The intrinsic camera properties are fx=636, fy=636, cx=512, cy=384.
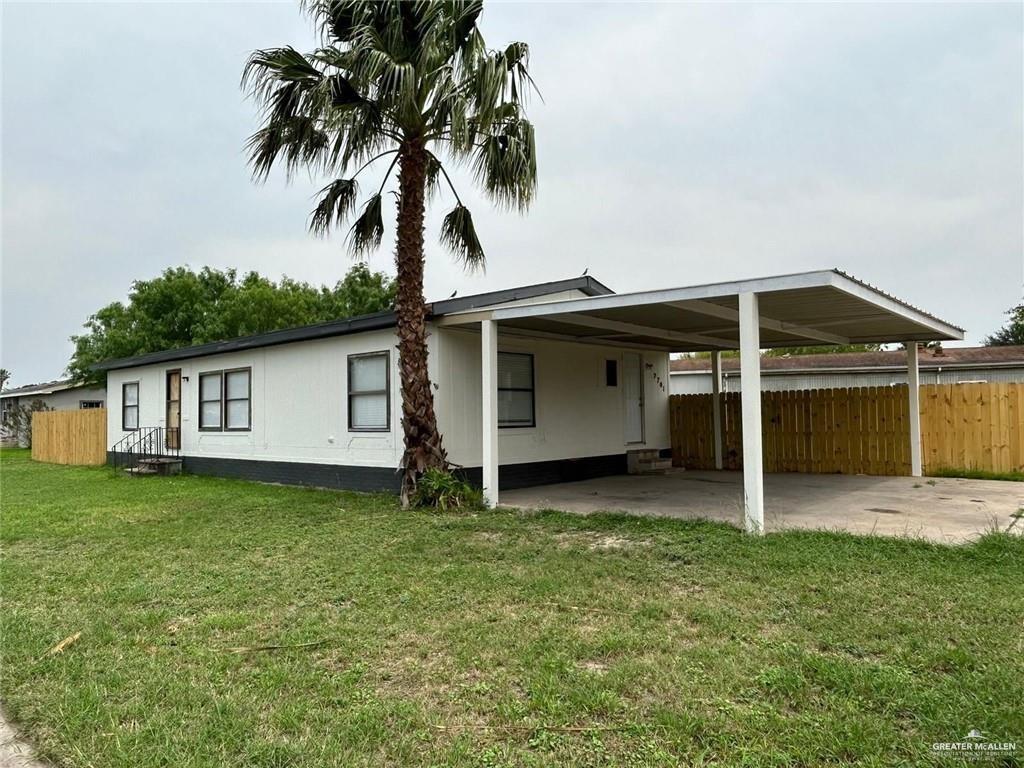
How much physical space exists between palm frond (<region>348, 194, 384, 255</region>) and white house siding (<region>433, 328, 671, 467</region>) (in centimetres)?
178

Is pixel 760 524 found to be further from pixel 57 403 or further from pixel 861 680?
pixel 57 403

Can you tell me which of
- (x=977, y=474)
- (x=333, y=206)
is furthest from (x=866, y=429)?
(x=333, y=206)

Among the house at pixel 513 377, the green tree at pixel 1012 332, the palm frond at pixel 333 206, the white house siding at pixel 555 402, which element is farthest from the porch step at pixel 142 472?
the green tree at pixel 1012 332

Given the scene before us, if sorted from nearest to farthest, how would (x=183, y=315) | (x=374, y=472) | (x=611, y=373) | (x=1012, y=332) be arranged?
(x=374, y=472) < (x=611, y=373) < (x=183, y=315) < (x=1012, y=332)

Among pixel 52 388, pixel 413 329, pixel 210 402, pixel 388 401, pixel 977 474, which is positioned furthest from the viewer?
pixel 52 388

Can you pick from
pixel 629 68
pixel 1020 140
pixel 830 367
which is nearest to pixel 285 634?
pixel 629 68

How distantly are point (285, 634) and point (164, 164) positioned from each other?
13354mm

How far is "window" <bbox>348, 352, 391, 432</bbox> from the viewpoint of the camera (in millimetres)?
10000

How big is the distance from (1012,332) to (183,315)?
37699mm

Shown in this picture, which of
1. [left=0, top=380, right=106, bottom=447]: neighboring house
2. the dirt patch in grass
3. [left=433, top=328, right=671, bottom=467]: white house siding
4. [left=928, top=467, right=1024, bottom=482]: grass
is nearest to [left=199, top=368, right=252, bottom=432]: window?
[left=433, top=328, right=671, bottom=467]: white house siding

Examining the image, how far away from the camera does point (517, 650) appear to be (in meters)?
3.51

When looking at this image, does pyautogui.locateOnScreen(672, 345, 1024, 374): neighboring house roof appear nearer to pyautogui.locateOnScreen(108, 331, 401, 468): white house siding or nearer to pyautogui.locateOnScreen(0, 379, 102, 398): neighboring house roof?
pyautogui.locateOnScreen(108, 331, 401, 468): white house siding

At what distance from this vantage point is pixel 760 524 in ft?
20.5

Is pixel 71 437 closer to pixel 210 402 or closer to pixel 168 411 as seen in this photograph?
pixel 168 411
